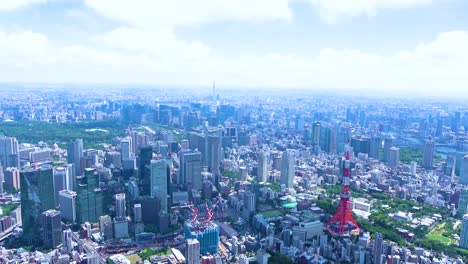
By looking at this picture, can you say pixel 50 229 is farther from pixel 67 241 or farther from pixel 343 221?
pixel 343 221

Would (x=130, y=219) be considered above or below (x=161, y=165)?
below

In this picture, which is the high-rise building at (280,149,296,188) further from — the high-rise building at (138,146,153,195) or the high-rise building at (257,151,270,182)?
the high-rise building at (138,146,153,195)

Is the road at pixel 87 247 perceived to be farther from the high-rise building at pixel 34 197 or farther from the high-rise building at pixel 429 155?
the high-rise building at pixel 429 155

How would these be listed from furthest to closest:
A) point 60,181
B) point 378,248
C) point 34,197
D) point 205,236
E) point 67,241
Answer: point 60,181
point 34,197
point 67,241
point 205,236
point 378,248

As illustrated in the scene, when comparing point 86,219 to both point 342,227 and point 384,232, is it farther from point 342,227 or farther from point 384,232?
point 384,232

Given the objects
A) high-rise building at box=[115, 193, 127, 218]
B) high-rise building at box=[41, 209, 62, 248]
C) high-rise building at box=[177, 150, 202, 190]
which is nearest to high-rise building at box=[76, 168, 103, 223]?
high-rise building at box=[115, 193, 127, 218]

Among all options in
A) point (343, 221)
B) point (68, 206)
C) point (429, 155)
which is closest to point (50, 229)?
point (68, 206)

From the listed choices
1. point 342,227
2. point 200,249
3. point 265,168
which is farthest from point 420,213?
point 200,249
